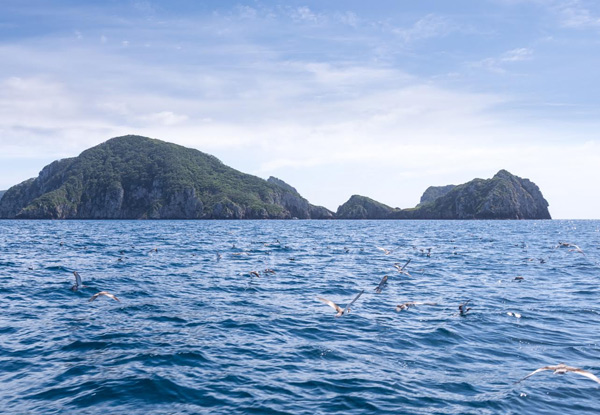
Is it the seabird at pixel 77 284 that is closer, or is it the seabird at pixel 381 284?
the seabird at pixel 381 284

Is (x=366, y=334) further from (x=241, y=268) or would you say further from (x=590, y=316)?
(x=241, y=268)

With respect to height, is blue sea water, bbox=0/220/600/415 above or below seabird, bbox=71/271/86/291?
below

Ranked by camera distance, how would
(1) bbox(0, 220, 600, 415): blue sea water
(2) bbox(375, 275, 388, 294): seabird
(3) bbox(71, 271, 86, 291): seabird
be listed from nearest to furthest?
(1) bbox(0, 220, 600, 415): blue sea water
(2) bbox(375, 275, 388, 294): seabird
(3) bbox(71, 271, 86, 291): seabird

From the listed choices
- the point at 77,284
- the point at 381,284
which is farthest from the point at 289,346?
the point at 77,284

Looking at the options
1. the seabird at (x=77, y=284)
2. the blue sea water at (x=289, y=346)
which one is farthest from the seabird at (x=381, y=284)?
the seabird at (x=77, y=284)

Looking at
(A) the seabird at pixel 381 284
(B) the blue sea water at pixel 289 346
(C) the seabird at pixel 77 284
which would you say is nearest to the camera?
(B) the blue sea water at pixel 289 346

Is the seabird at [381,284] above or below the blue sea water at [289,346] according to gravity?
above

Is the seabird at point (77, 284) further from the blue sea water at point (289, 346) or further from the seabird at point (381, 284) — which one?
the seabird at point (381, 284)

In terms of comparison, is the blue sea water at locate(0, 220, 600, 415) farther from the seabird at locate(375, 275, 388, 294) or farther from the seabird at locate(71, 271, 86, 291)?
the seabird at locate(71, 271, 86, 291)

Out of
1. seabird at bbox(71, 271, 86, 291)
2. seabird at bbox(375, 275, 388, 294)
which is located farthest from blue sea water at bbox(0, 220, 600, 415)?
seabird at bbox(71, 271, 86, 291)

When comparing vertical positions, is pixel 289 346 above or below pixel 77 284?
below

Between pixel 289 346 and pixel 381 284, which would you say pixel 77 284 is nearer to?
pixel 289 346

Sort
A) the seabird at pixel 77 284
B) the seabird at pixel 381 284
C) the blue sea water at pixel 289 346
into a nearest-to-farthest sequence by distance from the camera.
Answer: the blue sea water at pixel 289 346, the seabird at pixel 381 284, the seabird at pixel 77 284

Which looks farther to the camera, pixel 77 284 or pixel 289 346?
pixel 77 284
